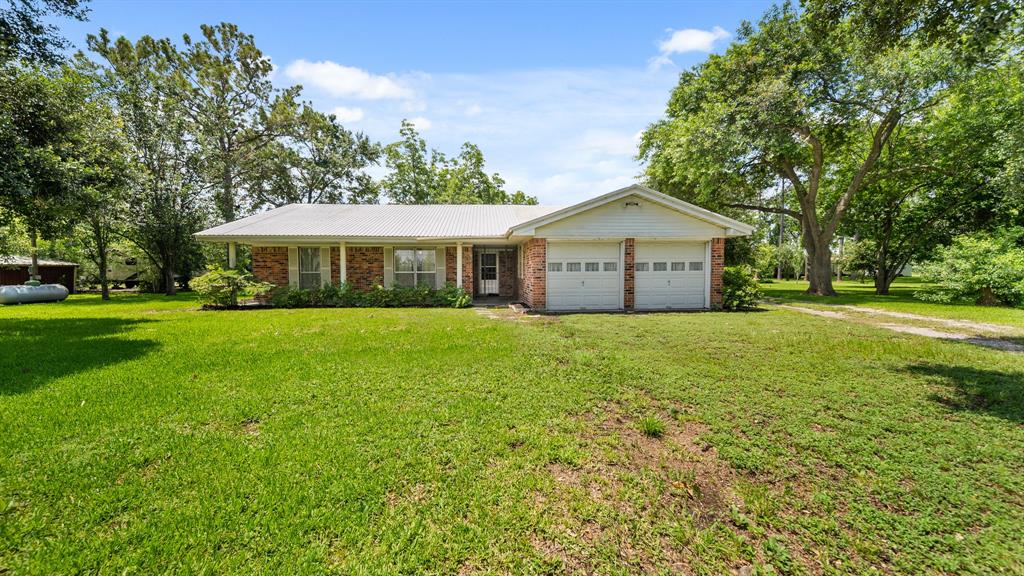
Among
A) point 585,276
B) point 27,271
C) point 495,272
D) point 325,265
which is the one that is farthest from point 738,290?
point 27,271

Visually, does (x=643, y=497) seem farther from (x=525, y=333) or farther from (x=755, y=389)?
(x=525, y=333)

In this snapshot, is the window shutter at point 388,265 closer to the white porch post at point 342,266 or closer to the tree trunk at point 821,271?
the white porch post at point 342,266

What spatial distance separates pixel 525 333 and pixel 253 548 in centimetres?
638

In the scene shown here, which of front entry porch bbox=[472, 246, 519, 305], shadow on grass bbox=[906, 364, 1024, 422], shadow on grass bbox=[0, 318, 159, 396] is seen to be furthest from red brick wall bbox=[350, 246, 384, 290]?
shadow on grass bbox=[906, 364, 1024, 422]

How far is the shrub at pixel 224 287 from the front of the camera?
12821 millimetres

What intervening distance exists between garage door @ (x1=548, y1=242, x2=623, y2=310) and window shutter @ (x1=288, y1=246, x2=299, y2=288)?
9.51 meters

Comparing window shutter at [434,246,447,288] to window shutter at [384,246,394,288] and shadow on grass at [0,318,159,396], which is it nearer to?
window shutter at [384,246,394,288]

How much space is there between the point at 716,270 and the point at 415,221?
460 inches

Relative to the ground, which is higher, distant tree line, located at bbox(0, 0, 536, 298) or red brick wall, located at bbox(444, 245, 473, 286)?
distant tree line, located at bbox(0, 0, 536, 298)

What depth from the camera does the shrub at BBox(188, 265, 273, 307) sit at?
42.1 feet

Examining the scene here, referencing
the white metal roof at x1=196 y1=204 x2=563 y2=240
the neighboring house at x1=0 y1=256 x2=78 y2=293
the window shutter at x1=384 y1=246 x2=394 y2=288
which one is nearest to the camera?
the white metal roof at x1=196 y1=204 x2=563 y2=240

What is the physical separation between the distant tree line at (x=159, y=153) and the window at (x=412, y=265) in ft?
26.1

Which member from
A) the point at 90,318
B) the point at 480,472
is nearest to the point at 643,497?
the point at 480,472

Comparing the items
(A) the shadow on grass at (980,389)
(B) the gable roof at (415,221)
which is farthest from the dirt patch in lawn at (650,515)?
(B) the gable roof at (415,221)
